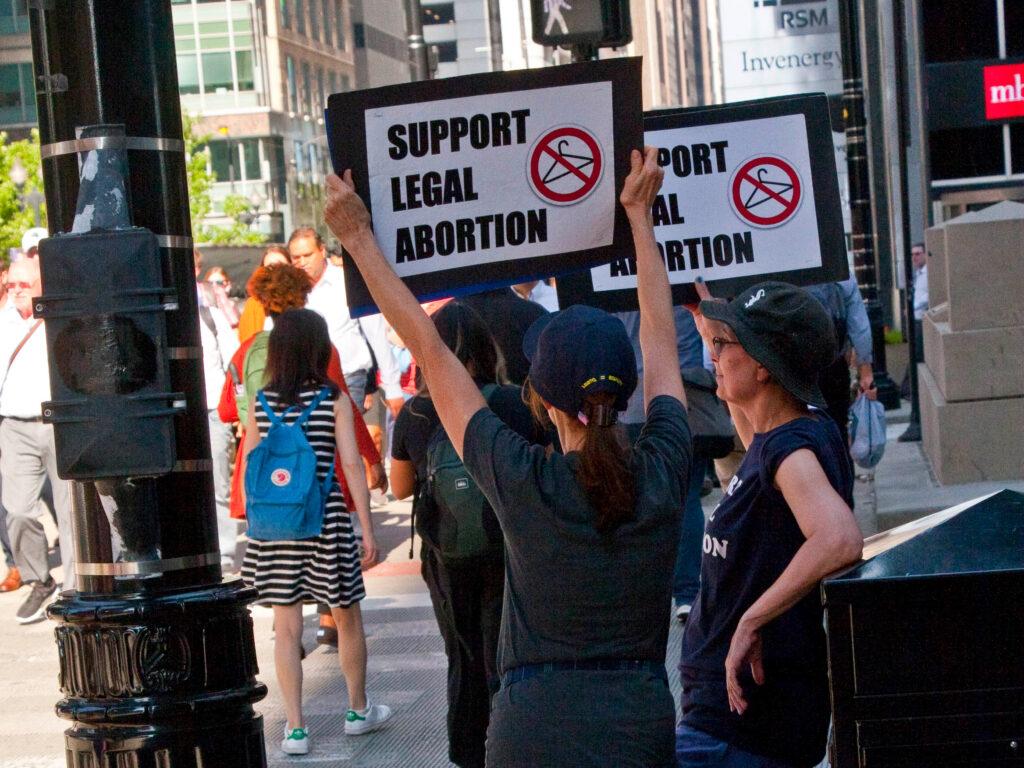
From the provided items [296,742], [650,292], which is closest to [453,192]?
[650,292]

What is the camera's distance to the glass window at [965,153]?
32.7 m

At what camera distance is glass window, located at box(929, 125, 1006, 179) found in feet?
107

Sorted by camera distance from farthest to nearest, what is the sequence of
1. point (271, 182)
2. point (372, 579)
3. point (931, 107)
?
point (271, 182) < point (931, 107) < point (372, 579)

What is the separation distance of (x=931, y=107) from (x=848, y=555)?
30690 mm

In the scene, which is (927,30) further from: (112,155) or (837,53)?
(112,155)

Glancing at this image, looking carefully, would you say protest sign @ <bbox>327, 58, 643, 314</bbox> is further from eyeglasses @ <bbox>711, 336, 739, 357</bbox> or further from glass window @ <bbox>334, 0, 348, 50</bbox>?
glass window @ <bbox>334, 0, 348, 50</bbox>

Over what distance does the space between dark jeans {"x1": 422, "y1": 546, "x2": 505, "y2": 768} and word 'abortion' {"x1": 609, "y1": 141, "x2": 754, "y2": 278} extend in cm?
116

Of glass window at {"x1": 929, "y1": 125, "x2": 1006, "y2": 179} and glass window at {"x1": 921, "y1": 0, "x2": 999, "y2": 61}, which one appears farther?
glass window at {"x1": 929, "y1": 125, "x2": 1006, "y2": 179}

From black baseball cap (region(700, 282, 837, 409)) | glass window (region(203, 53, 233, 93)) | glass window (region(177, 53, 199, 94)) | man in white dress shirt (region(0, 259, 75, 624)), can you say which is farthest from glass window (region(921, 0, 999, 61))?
glass window (region(177, 53, 199, 94))

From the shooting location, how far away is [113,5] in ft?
13.8

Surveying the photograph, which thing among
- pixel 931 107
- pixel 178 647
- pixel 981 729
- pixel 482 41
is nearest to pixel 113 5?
pixel 178 647

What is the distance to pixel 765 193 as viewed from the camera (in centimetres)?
496

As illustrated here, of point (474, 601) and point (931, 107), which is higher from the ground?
point (931, 107)

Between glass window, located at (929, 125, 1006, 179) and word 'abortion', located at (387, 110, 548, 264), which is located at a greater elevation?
glass window, located at (929, 125, 1006, 179)
